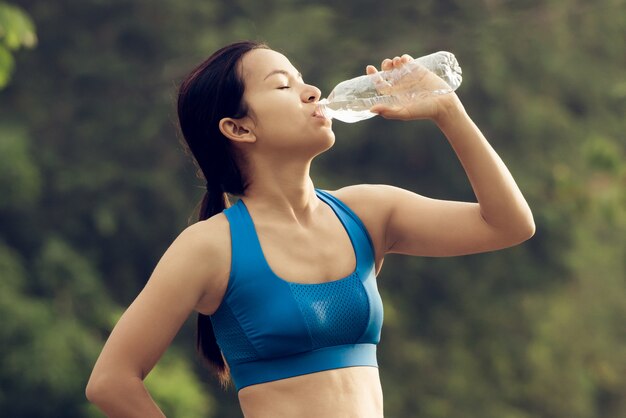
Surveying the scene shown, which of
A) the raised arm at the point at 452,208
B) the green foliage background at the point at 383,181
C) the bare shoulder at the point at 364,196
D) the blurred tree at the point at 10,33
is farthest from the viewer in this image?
the green foliage background at the point at 383,181

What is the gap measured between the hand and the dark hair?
0.31 m

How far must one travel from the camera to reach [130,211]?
1188 cm

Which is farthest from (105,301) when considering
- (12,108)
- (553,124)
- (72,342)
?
(553,124)

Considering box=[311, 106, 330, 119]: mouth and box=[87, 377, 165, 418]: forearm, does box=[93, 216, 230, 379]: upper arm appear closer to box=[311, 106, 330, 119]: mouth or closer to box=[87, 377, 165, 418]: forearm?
box=[87, 377, 165, 418]: forearm

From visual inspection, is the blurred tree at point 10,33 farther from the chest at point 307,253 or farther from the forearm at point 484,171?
the forearm at point 484,171

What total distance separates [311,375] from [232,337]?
0.19m

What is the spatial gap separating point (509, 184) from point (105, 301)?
306 inches

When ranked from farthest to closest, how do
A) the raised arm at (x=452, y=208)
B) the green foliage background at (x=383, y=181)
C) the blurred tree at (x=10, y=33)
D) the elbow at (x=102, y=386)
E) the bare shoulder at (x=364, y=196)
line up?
the green foliage background at (x=383, y=181)
the blurred tree at (x=10, y=33)
the bare shoulder at (x=364, y=196)
the raised arm at (x=452, y=208)
the elbow at (x=102, y=386)

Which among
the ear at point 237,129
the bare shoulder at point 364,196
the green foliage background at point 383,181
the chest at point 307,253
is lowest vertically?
the green foliage background at point 383,181

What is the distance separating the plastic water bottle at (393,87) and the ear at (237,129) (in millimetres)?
170

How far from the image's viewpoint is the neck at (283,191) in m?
3.53

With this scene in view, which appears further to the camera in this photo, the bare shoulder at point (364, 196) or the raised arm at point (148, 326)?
the bare shoulder at point (364, 196)

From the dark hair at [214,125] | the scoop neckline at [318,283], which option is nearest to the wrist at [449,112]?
the scoop neckline at [318,283]

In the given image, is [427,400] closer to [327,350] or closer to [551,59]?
[551,59]
